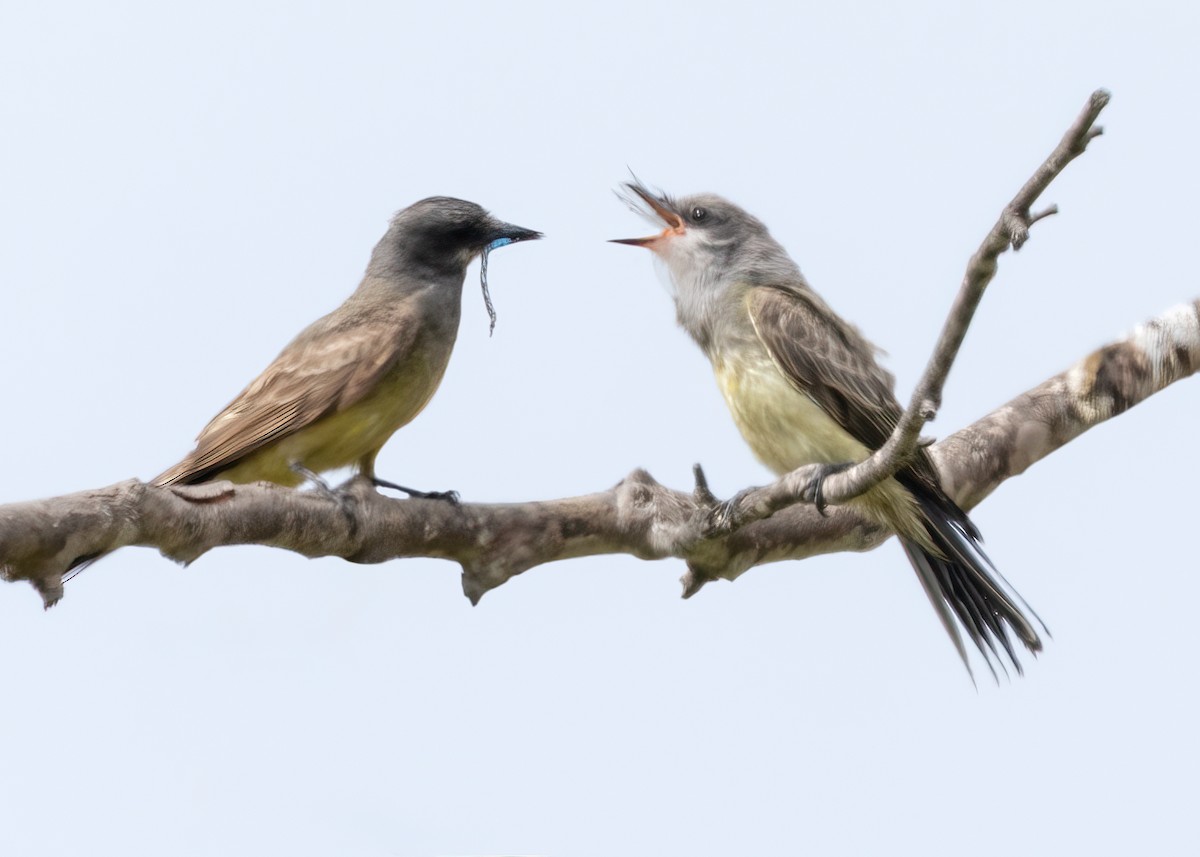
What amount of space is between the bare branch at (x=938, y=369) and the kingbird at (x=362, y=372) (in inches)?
69.1

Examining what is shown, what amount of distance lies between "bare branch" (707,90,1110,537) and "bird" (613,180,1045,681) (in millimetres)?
602

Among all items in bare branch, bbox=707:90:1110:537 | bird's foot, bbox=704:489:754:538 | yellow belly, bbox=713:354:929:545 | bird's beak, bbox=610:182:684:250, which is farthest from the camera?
Answer: bird's beak, bbox=610:182:684:250

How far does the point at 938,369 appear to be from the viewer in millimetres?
4172

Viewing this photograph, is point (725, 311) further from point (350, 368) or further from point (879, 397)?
point (350, 368)

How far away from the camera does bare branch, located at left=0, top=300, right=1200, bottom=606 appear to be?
4473 millimetres

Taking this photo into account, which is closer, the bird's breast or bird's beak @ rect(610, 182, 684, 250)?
the bird's breast

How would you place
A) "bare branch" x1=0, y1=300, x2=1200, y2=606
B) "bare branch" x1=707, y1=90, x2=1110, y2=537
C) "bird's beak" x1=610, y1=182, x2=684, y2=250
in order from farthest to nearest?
"bird's beak" x1=610, y1=182, x2=684, y2=250, "bare branch" x1=0, y1=300, x2=1200, y2=606, "bare branch" x1=707, y1=90, x2=1110, y2=537

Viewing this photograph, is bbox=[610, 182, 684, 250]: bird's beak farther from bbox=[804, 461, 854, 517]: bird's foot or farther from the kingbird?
bbox=[804, 461, 854, 517]: bird's foot

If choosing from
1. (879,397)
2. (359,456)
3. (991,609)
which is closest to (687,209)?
(879,397)

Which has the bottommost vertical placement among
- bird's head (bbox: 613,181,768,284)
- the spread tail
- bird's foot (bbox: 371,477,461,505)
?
the spread tail

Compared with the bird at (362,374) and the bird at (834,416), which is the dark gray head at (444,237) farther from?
the bird at (834,416)

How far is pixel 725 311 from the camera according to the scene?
6.46 metres

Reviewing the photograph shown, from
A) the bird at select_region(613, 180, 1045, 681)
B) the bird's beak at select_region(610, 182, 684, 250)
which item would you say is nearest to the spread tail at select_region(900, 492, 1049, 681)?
the bird at select_region(613, 180, 1045, 681)

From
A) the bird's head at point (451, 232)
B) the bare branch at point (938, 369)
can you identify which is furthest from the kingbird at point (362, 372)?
the bare branch at point (938, 369)
